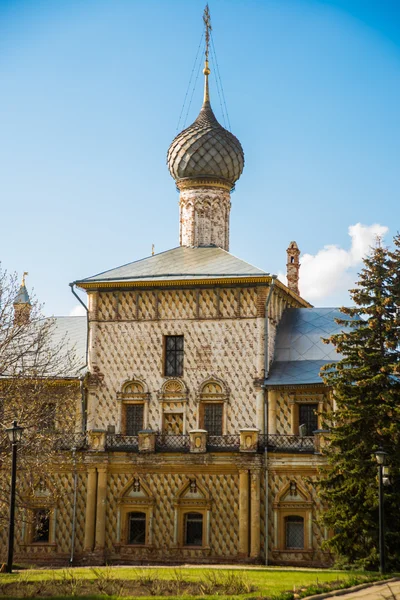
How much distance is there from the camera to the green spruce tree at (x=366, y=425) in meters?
26.1

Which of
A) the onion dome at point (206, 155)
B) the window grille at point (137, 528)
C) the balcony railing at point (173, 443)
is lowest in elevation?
the window grille at point (137, 528)

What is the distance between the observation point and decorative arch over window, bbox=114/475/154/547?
1248 inches

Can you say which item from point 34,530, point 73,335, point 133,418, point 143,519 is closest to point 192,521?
point 143,519

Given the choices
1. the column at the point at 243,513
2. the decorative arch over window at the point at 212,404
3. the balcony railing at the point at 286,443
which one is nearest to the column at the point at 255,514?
the column at the point at 243,513

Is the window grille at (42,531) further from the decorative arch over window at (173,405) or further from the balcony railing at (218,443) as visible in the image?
the decorative arch over window at (173,405)

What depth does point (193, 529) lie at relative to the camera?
31547 mm

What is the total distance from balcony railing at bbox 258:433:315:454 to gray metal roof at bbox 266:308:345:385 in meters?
1.81

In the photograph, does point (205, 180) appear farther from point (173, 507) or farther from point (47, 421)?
point (173, 507)

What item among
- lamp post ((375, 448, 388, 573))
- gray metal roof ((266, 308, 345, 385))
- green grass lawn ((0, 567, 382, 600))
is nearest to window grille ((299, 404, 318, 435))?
gray metal roof ((266, 308, 345, 385))

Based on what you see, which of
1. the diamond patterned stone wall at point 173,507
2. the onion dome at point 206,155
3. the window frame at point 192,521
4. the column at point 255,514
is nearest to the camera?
the column at point 255,514

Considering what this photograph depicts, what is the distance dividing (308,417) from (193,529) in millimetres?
5250

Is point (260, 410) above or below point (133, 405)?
below

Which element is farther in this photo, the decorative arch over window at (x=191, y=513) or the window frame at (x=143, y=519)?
the window frame at (x=143, y=519)

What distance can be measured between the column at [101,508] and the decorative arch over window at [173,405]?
2.53 metres
